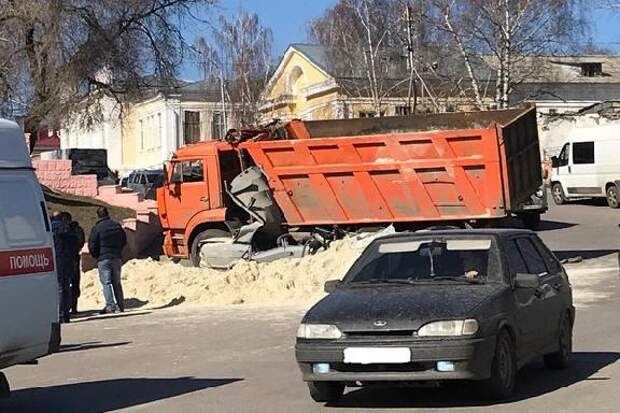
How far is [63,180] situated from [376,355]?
82.2 feet

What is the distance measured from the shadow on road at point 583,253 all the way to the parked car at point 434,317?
1442cm

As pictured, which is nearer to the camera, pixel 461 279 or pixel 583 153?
pixel 461 279

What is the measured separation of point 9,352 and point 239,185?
14276mm

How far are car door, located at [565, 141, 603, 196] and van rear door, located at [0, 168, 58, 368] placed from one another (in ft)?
96.8

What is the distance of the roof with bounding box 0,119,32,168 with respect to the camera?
376 inches

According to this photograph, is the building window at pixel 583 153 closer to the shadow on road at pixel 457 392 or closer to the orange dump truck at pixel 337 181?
the orange dump truck at pixel 337 181

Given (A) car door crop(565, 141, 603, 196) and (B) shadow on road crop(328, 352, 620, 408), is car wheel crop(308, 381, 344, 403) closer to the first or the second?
(B) shadow on road crop(328, 352, 620, 408)

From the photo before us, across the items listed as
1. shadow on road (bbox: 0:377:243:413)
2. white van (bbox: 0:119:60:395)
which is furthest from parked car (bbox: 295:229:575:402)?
white van (bbox: 0:119:60:395)

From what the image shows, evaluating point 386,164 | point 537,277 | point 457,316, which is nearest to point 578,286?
point 386,164

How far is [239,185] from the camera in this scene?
23.2m

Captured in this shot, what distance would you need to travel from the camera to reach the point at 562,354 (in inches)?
427

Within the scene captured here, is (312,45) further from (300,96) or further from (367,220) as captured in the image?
(367,220)

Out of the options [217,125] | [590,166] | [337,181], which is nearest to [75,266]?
[337,181]

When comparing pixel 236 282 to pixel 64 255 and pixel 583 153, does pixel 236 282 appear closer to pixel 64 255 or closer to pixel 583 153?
pixel 64 255
